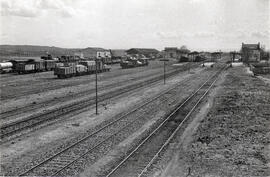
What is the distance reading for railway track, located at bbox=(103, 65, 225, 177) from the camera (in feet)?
39.8

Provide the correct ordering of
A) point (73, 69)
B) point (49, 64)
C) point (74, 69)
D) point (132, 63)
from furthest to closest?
point (132, 63)
point (49, 64)
point (74, 69)
point (73, 69)

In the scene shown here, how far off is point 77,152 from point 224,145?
742 cm

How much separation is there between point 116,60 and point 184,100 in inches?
2844

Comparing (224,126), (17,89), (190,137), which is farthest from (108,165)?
(17,89)

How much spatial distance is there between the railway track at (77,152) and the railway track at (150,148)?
1.84m

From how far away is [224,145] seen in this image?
50.1 feet

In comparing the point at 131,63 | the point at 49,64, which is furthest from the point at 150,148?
the point at 131,63

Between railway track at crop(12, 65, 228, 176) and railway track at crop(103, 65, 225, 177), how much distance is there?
6.04 ft

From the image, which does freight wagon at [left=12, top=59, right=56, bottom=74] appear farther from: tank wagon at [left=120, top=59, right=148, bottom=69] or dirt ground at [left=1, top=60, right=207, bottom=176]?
dirt ground at [left=1, top=60, right=207, bottom=176]

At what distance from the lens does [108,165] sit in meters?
12.8

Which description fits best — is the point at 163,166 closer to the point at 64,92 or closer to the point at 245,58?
the point at 64,92

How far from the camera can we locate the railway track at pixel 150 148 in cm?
1214

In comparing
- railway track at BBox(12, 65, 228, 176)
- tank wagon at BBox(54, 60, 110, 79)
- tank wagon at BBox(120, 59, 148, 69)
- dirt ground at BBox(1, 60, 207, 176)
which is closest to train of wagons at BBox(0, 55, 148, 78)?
tank wagon at BBox(54, 60, 110, 79)

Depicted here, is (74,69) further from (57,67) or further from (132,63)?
→ (132,63)
